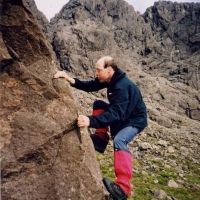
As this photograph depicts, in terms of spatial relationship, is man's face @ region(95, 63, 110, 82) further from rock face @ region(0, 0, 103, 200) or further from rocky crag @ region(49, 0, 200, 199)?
rocky crag @ region(49, 0, 200, 199)

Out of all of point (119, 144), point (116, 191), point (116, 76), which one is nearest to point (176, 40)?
point (116, 76)

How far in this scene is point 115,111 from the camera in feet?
33.0

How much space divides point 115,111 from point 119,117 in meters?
A: 0.20

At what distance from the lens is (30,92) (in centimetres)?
982

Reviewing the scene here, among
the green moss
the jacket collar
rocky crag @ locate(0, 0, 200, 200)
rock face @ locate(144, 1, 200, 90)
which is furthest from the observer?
rock face @ locate(144, 1, 200, 90)

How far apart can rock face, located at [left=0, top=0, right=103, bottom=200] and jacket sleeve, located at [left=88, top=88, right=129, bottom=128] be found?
55 cm

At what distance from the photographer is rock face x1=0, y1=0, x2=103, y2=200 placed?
30.7ft

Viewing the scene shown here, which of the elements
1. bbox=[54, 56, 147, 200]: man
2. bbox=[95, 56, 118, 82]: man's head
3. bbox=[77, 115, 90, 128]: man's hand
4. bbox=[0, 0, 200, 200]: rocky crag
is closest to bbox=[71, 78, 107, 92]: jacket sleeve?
bbox=[54, 56, 147, 200]: man

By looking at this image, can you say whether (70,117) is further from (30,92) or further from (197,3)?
(197,3)

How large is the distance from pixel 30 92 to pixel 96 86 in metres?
2.46

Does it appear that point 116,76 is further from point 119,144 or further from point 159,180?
point 159,180

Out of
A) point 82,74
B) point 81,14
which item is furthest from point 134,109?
point 81,14

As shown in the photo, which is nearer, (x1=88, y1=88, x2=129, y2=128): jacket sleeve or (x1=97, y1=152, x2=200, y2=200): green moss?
(x1=88, y1=88, x2=129, y2=128): jacket sleeve

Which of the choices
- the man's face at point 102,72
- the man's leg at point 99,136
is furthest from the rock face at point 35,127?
the man's leg at point 99,136
